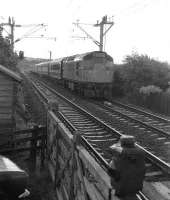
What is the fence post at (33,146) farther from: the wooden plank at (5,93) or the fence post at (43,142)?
the wooden plank at (5,93)

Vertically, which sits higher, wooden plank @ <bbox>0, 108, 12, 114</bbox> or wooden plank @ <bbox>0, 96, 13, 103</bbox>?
wooden plank @ <bbox>0, 96, 13, 103</bbox>

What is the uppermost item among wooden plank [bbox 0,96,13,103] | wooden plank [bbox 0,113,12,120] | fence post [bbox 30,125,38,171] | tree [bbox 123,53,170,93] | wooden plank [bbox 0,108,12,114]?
tree [bbox 123,53,170,93]

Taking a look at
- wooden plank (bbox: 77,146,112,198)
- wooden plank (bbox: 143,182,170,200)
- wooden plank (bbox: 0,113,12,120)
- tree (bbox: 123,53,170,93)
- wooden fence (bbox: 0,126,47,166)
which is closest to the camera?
wooden plank (bbox: 77,146,112,198)

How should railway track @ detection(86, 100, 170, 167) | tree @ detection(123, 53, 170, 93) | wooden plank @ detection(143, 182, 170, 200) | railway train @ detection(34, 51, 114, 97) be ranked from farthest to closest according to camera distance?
railway train @ detection(34, 51, 114, 97), tree @ detection(123, 53, 170, 93), railway track @ detection(86, 100, 170, 167), wooden plank @ detection(143, 182, 170, 200)

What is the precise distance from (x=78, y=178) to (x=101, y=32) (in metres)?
24.0

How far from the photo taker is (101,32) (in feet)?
99.6

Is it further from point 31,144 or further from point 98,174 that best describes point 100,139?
point 98,174

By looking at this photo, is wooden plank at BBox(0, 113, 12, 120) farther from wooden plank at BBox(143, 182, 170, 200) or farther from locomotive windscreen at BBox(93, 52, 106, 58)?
locomotive windscreen at BBox(93, 52, 106, 58)

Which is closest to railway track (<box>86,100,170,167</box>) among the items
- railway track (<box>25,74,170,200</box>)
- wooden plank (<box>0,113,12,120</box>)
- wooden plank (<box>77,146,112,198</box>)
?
railway track (<box>25,74,170,200</box>)

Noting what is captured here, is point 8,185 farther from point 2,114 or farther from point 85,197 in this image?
point 2,114

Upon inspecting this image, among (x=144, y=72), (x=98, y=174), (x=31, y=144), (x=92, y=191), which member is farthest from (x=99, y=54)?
(x=98, y=174)

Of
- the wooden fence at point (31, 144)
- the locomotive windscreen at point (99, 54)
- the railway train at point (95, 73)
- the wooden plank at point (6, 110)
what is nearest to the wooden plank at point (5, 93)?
the wooden plank at point (6, 110)

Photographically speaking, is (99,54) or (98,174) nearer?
(98,174)

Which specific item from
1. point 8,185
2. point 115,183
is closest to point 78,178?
point 8,185
